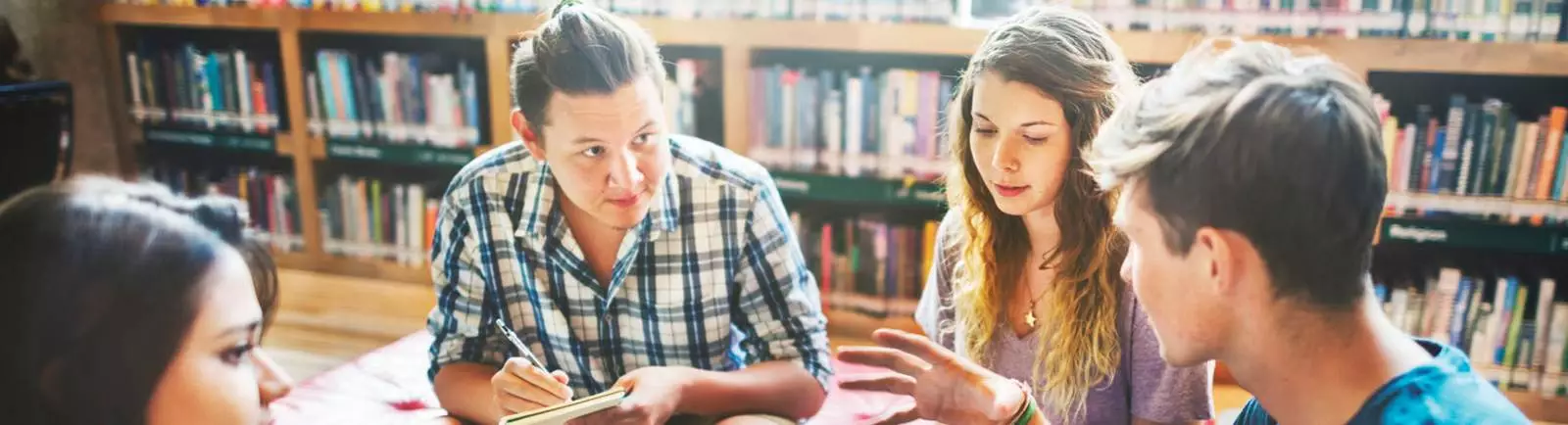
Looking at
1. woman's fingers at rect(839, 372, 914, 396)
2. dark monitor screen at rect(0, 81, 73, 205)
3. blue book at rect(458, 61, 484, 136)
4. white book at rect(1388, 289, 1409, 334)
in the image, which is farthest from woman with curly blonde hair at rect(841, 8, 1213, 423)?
blue book at rect(458, 61, 484, 136)

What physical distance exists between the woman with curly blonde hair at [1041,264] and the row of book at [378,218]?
2031 mm

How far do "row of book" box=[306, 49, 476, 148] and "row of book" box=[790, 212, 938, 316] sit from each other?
1.01 metres

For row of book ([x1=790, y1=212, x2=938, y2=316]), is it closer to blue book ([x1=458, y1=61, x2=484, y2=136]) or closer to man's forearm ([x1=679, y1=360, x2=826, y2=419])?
blue book ([x1=458, y1=61, x2=484, y2=136])

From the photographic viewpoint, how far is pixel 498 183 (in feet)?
4.66

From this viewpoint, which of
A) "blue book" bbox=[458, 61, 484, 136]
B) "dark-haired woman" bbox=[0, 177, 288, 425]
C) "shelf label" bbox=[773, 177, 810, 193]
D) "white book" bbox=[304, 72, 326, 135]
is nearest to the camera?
"dark-haired woman" bbox=[0, 177, 288, 425]

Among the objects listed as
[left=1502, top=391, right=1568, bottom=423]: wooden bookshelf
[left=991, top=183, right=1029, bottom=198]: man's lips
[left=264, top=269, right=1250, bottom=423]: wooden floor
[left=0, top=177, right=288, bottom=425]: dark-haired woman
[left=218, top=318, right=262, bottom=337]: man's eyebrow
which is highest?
[left=0, top=177, right=288, bottom=425]: dark-haired woman

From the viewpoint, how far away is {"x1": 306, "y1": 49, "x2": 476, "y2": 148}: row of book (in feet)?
9.27

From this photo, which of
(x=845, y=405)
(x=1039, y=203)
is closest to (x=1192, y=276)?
(x=1039, y=203)

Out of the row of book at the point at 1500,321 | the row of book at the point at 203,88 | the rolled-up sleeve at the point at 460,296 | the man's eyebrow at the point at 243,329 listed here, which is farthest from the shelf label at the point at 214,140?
the row of book at the point at 1500,321

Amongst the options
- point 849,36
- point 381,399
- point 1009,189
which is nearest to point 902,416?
point 1009,189

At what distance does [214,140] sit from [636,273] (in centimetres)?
223

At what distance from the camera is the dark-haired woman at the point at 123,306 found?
515 mm

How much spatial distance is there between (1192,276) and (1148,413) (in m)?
0.43

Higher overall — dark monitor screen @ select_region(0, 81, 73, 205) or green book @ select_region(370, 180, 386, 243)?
dark monitor screen @ select_region(0, 81, 73, 205)
